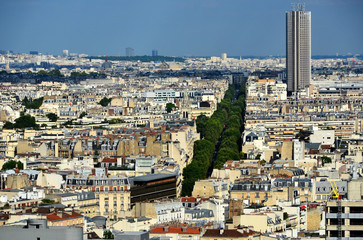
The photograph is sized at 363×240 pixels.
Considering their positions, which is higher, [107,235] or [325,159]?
[325,159]

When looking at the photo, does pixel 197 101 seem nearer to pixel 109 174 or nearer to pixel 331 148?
pixel 331 148

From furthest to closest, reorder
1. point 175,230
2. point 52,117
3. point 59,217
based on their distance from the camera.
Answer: point 52,117 < point 59,217 < point 175,230

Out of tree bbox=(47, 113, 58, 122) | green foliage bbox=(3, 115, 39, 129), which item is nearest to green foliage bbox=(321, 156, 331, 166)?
green foliage bbox=(3, 115, 39, 129)

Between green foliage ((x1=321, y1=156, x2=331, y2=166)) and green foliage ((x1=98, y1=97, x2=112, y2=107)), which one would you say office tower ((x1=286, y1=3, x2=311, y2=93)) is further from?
green foliage ((x1=321, y1=156, x2=331, y2=166))

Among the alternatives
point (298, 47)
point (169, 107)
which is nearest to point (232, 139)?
point (169, 107)

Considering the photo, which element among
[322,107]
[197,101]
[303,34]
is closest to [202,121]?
[322,107]

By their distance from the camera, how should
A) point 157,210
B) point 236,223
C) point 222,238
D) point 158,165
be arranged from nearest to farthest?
point 222,238 → point 236,223 → point 157,210 → point 158,165

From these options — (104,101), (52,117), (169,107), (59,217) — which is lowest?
(59,217)

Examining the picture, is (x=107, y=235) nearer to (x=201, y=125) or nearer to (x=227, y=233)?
(x=227, y=233)

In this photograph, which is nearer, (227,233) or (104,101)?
(227,233)
